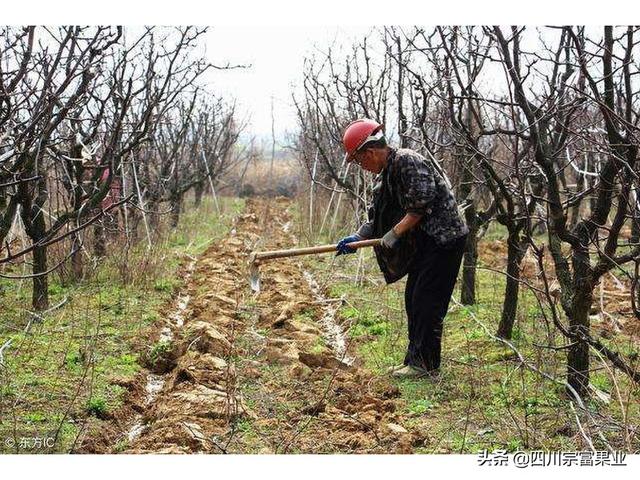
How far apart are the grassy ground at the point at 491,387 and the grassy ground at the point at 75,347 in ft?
5.86

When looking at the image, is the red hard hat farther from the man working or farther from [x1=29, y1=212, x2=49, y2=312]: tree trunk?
[x1=29, y1=212, x2=49, y2=312]: tree trunk

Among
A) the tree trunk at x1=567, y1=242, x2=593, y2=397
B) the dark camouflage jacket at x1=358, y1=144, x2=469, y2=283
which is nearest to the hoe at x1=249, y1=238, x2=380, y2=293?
the dark camouflage jacket at x1=358, y1=144, x2=469, y2=283

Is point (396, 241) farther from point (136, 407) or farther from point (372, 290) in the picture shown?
point (372, 290)

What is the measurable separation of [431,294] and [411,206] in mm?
614

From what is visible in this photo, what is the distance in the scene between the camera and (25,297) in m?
7.36

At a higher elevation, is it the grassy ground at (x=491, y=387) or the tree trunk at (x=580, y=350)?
the tree trunk at (x=580, y=350)

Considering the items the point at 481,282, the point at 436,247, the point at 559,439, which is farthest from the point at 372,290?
the point at 559,439

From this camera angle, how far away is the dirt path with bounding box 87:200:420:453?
13.0 ft

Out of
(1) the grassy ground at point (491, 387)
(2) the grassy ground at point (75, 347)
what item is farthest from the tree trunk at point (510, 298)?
(2) the grassy ground at point (75, 347)

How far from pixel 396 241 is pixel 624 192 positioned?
1766 mm

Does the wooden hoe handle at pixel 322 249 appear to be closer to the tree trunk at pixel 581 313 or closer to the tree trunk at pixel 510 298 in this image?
the tree trunk at pixel 510 298

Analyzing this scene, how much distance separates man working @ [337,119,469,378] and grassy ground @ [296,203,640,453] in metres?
0.22

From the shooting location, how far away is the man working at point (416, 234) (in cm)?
493

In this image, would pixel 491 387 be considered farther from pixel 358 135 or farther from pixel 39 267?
pixel 39 267
